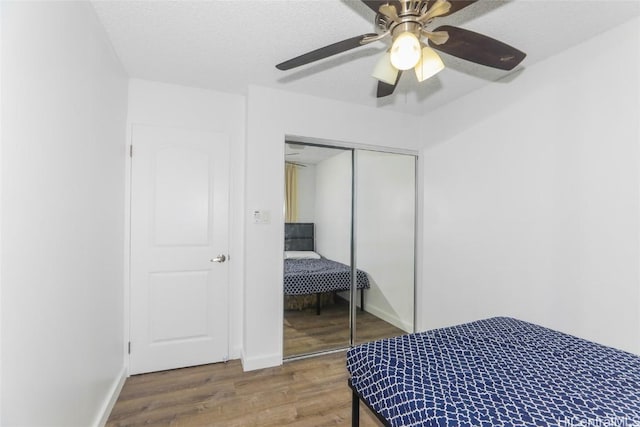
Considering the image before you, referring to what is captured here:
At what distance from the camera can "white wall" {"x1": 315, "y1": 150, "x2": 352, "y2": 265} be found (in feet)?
10.0

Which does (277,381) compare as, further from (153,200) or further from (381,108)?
(381,108)

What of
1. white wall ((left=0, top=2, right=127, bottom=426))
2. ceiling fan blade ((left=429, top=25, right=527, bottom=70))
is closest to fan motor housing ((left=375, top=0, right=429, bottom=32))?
ceiling fan blade ((left=429, top=25, right=527, bottom=70))

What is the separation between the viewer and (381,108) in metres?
3.19

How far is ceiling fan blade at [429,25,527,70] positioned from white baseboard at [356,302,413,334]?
8.27 feet

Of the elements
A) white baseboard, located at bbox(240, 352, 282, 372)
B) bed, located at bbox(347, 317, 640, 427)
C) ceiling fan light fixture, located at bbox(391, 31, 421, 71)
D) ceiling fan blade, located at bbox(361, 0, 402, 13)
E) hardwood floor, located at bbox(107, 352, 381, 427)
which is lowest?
hardwood floor, located at bbox(107, 352, 381, 427)

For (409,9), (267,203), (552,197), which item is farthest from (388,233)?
(409,9)

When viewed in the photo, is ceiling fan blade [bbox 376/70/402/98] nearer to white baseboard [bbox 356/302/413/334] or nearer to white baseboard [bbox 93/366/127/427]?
white baseboard [bbox 356/302/413/334]

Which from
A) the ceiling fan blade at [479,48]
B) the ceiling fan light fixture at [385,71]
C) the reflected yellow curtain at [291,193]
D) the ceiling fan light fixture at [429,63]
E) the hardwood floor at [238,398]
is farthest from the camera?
the reflected yellow curtain at [291,193]

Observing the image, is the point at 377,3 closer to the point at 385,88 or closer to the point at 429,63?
the point at 429,63

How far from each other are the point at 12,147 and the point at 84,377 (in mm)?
1293

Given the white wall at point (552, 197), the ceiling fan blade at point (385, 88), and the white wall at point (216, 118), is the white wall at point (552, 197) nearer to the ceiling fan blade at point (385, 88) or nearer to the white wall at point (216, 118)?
the ceiling fan blade at point (385, 88)

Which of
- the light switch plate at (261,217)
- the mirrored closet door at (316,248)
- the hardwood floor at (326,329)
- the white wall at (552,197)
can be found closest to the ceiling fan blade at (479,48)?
the white wall at (552,197)

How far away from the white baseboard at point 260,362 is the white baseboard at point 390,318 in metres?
1.09

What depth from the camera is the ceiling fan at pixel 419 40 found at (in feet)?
3.79
